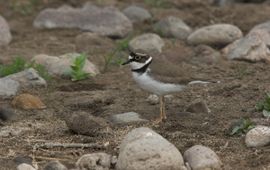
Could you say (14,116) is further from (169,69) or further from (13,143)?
(169,69)

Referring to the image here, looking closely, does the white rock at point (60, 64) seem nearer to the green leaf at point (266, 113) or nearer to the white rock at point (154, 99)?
the white rock at point (154, 99)

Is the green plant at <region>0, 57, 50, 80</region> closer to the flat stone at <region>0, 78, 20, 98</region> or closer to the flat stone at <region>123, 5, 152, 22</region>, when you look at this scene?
the flat stone at <region>0, 78, 20, 98</region>

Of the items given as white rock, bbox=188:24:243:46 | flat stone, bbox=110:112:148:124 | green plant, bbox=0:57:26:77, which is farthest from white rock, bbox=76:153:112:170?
white rock, bbox=188:24:243:46

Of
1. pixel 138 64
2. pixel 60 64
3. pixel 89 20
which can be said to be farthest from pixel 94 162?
pixel 89 20

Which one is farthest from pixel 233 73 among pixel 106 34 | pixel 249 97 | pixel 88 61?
pixel 106 34

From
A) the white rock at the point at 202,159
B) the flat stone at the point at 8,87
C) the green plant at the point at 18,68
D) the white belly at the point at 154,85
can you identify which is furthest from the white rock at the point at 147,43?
the white rock at the point at 202,159

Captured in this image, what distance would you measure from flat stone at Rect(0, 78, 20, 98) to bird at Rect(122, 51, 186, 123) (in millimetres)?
1674

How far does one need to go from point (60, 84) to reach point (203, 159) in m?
3.48

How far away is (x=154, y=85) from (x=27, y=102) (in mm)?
1584

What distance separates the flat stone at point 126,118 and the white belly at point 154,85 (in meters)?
0.33

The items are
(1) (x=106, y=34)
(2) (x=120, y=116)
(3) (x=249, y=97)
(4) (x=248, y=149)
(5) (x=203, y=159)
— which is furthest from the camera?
(1) (x=106, y=34)

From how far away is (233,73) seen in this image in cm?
1017

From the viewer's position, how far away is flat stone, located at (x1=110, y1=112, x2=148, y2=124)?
809 cm

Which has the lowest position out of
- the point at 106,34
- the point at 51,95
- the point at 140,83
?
the point at 106,34
